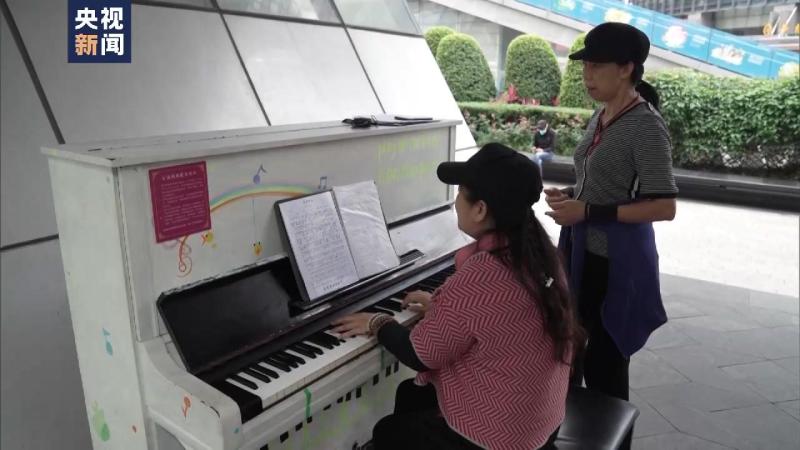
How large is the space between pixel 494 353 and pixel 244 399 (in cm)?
65

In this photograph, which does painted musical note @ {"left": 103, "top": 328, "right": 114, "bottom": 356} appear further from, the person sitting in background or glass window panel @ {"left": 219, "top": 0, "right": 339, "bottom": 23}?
the person sitting in background

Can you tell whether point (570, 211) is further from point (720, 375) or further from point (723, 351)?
point (723, 351)

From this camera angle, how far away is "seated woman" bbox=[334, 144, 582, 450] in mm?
1385

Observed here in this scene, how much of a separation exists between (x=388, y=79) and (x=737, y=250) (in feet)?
13.4

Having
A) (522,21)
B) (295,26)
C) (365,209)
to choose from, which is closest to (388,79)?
(295,26)

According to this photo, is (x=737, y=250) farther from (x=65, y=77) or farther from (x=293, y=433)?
(x=65, y=77)

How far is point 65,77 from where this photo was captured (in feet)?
9.37

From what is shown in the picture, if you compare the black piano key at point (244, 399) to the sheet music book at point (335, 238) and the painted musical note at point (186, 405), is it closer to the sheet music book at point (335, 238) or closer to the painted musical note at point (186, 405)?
the painted musical note at point (186, 405)

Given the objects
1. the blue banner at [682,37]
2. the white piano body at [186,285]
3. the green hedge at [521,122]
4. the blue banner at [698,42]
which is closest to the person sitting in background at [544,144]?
the green hedge at [521,122]

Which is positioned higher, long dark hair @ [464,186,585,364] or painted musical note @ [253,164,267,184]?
painted musical note @ [253,164,267,184]

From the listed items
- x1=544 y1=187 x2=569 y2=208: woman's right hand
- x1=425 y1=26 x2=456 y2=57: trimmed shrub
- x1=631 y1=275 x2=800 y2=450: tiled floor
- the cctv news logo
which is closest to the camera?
x1=544 y1=187 x2=569 y2=208: woman's right hand

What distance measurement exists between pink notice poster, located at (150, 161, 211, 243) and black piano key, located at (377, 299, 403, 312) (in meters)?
0.68

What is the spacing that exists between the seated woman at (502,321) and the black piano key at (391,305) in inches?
18.1

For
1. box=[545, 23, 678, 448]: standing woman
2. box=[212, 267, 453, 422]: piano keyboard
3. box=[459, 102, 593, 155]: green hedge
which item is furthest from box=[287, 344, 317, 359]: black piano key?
box=[459, 102, 593, 155]: green hedge
